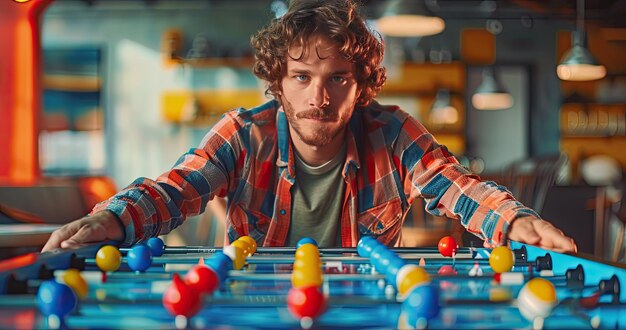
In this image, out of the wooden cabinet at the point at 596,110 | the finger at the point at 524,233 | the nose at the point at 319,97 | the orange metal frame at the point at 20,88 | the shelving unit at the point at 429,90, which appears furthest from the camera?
the wooden cabinet at the point at 596,110

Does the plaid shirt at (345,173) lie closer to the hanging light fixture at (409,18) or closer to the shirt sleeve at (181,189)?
the shirt sleeve at (181,189)

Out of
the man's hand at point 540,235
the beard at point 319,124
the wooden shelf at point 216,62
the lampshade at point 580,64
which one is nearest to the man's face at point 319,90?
the beard at point 319,124

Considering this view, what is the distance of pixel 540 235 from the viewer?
5.29 feet

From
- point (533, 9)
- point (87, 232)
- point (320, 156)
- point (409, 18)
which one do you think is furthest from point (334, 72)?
point (533, 9)

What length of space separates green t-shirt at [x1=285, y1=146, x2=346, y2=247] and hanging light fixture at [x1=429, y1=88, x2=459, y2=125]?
7.14 metres

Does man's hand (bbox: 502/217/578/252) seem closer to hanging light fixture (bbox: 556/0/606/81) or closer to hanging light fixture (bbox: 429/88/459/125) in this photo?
hanging light fixture (bbox: 556/0/606/81)

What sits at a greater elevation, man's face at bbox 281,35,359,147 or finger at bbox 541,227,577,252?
man's face at bbox 281,35,359,147

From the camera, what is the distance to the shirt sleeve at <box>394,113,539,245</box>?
1.81 metres

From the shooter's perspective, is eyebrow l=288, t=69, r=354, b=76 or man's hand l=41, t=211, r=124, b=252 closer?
man's hand l=41, t=211, r=124, b=252

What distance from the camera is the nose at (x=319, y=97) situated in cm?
205

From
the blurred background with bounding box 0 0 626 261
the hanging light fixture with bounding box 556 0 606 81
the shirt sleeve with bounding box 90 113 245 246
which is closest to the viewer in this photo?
the shirt sleeve with bounding box 90 113 245 246

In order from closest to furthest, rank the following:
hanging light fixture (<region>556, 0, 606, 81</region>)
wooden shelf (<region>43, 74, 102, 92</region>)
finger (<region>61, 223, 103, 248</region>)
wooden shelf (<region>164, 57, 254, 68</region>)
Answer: finger (<region>61, 223, 103, 248</region>) → hanging light fixture (<region>556, 0, 606, 81</region>) → wooden shelf (<region>164, 57, 254, 68</region>) → wooden shelf (<region>43, 74, 102, 92</region>)

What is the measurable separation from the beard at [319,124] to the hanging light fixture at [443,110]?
726 cm

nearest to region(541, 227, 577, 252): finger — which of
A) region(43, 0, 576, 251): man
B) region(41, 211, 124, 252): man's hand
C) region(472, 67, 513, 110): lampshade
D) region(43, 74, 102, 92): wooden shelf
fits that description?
region(43, 0, 576, 251): man
